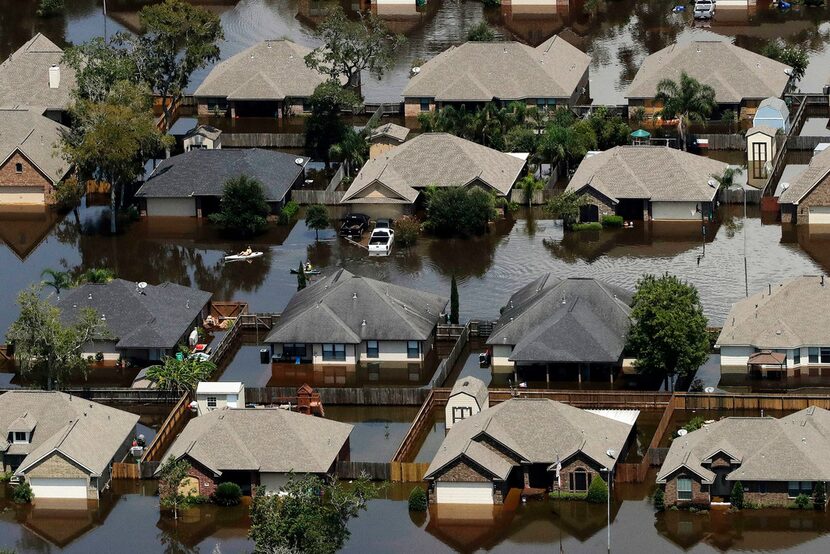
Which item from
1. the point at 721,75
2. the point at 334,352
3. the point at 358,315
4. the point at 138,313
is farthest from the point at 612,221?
the point at 138,313

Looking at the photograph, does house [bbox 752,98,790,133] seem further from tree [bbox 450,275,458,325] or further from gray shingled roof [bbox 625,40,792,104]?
tree [bbox 450,275,458,325]

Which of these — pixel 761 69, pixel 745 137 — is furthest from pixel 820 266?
pixel 761 69

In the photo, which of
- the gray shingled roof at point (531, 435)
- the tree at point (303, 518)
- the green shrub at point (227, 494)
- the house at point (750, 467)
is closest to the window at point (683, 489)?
the house at point (750, 467)

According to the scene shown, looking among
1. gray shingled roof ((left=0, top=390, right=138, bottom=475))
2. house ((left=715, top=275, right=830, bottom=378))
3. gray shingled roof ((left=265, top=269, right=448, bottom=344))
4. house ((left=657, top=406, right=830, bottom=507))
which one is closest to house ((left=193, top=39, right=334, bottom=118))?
gray shingled roof ((left=265, top=269, right=448, bottom=344))

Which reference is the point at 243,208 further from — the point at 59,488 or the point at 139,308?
the point at 59,488

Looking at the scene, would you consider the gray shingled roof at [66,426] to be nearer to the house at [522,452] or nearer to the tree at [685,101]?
the house at [522,452]

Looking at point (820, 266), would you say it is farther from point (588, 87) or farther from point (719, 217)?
point (588, 87)
